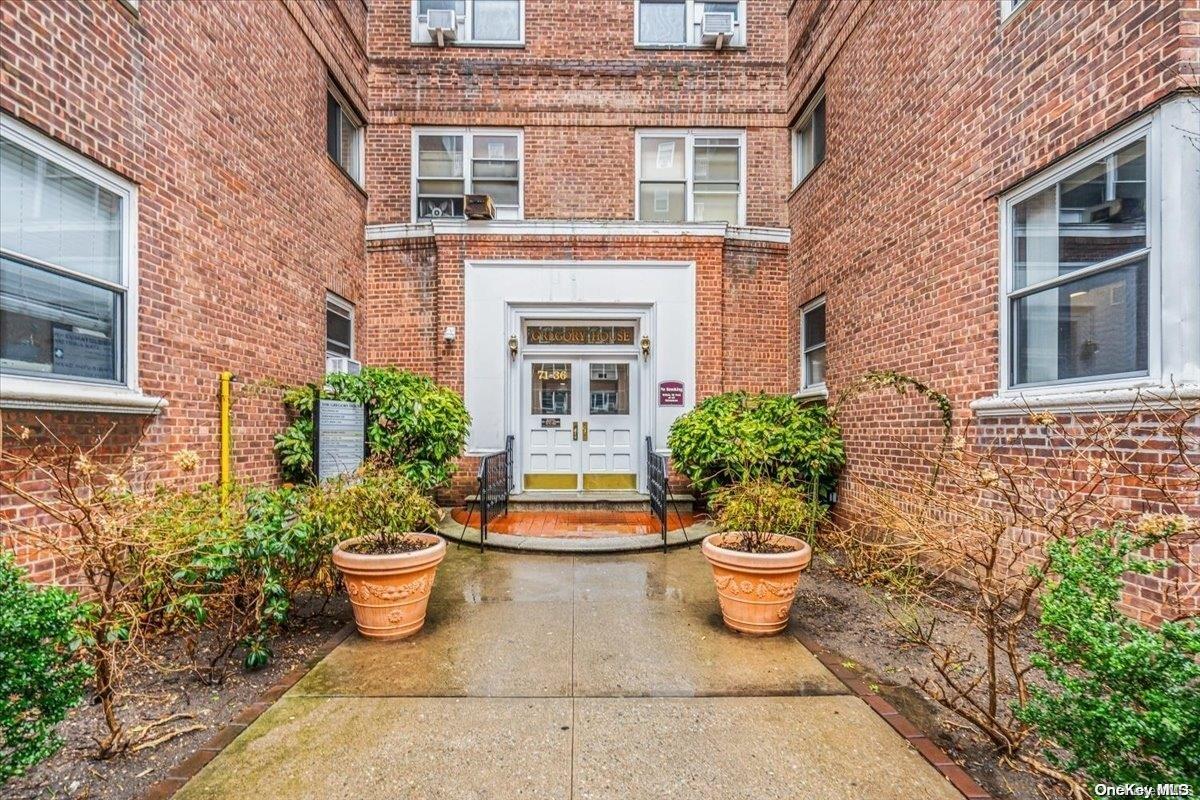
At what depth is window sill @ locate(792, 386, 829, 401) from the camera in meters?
7.63

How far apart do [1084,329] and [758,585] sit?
3.08 meters

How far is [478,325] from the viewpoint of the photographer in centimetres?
838

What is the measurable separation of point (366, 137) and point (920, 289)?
8680mm

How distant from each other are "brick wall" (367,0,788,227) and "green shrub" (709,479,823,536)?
550cm

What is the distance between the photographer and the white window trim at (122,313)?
3361 mm

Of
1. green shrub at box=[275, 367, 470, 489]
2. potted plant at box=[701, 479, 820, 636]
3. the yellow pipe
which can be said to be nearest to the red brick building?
the yellow pipe

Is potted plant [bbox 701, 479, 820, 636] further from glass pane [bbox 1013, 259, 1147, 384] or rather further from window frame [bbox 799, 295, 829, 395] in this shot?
window frame [bbox 799, 295, 829, 395]

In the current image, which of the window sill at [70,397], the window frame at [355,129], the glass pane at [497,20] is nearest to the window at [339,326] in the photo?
the window frame at [355,129]

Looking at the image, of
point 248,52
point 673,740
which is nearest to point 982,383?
point 673,740

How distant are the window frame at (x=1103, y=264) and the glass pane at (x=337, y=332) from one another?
7.87m

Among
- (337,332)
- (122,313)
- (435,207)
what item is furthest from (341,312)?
(122,313)

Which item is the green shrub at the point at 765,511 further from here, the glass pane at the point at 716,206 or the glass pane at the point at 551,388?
the glass pane at the point at 716,206

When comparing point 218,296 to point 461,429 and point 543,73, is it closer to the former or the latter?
point 461,429

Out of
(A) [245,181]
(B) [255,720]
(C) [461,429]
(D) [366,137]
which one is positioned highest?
(D) [366,137]
